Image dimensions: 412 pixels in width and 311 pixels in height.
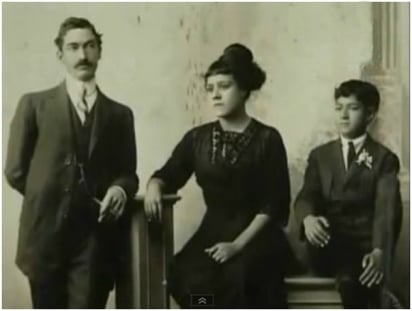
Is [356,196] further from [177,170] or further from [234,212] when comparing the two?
[177,170]

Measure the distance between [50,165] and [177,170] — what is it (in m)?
0.29

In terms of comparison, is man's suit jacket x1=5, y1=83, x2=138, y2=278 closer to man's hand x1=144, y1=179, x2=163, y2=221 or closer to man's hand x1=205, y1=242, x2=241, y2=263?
man's hand x1=144, y1=179, x2=163, y2=221

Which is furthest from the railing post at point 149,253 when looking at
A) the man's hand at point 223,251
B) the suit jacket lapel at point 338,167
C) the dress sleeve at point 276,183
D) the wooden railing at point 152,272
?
the suit jacket lapel at point 338,167

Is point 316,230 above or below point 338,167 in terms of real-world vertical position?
below

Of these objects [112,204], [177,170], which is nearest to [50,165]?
[112,204]

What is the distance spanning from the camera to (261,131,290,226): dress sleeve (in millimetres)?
1923

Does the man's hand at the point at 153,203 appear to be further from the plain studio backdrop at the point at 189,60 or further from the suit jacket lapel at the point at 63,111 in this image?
the suit jacket lapel at the point at 63,111

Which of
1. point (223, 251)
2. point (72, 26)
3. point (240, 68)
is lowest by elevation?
point (223, 251)

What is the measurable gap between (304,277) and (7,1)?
95cm

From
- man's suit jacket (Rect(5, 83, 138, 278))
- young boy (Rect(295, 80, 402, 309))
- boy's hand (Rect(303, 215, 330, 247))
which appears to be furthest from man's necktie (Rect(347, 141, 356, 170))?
man's suit jacket (Rect(5, 83, 138, 278))

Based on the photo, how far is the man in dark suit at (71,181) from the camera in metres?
1.90

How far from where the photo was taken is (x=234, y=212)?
1915 mm

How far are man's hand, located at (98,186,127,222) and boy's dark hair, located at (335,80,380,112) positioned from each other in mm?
576

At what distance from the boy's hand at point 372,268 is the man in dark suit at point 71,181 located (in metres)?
0.57
